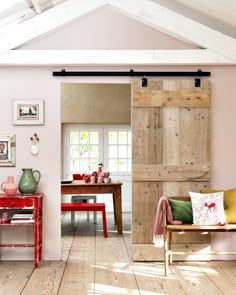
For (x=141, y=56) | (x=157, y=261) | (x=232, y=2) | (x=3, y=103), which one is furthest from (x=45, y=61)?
(x=157, y=261)

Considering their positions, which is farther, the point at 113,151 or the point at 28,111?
the point at 113,151

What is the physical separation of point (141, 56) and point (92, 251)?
2702 mm

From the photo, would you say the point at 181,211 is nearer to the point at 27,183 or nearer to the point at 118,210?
the point at 27,183

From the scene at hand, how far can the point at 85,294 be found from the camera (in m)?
4.61

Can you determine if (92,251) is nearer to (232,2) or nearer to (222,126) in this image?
(222,126)

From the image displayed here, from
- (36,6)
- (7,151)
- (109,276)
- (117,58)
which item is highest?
(36,6)

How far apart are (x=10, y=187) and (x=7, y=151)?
53 cm

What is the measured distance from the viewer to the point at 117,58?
6.05m

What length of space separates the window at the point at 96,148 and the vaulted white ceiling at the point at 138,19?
5261 millimetres

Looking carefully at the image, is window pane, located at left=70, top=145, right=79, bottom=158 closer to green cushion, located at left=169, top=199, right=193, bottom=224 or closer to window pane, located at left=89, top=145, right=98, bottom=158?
window pane, located at left=89, top=145, right=98, bottom=158

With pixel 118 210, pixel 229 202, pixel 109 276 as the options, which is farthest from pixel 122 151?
pixel 109 276

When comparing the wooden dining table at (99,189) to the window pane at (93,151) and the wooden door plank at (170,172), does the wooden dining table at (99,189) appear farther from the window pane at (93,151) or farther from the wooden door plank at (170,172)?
the window pane at (93,151)

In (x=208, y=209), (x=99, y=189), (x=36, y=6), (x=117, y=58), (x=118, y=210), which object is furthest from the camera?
(x=99, y=189)

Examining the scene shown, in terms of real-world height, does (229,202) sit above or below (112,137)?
below
